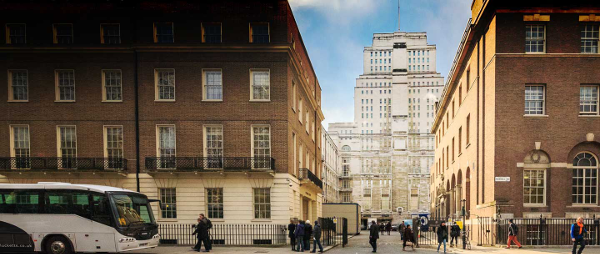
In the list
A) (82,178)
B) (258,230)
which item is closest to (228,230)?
(258,230)

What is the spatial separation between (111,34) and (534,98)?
24208 mm

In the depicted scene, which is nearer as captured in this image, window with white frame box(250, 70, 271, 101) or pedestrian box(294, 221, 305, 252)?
pedestrian box(294, 221, 305, 252)

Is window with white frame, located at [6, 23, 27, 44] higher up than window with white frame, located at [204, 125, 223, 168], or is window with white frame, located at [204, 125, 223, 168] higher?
window with white frame, located at [6, 23, 27, 44]

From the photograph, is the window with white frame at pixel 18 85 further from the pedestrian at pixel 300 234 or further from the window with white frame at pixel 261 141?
the pedestrian at pixel 300 234

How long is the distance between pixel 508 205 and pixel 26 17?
29.0 metres

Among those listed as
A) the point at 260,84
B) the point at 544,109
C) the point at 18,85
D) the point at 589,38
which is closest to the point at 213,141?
the point at 260,84

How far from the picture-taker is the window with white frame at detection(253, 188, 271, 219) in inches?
984

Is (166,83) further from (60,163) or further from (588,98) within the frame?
(588,98)

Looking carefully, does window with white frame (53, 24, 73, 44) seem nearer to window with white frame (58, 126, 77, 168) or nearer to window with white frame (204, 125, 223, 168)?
window with white frame (58, 126, 77, 168)

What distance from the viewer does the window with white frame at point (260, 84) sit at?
83.7ft

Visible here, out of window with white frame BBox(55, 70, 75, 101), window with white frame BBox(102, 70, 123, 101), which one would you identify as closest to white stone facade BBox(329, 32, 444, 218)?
window with white frame BBox(102, 70, 123, 101)

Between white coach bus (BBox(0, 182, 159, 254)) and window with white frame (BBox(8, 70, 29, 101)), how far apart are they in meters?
10.4

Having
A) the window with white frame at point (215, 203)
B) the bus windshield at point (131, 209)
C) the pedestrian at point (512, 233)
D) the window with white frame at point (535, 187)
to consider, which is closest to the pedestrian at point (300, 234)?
the window with white frame at point (215, 203)

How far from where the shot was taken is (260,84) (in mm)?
25547
